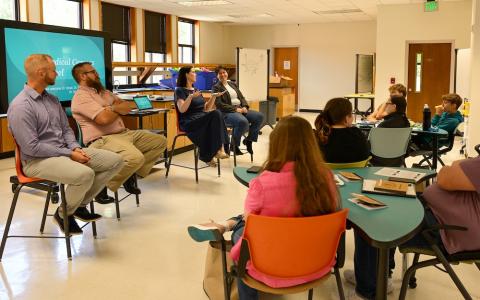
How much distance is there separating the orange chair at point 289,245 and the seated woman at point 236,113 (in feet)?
14.0

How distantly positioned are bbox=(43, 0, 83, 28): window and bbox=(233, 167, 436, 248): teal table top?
780 centimetres

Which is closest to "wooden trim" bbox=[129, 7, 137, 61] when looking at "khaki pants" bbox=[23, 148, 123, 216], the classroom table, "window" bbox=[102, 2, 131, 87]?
"window" bbox=[102, 2, 131, 87]

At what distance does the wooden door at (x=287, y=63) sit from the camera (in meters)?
14.0

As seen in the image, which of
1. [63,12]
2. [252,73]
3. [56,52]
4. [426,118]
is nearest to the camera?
[426,118]

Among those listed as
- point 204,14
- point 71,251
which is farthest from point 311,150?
point 204,14

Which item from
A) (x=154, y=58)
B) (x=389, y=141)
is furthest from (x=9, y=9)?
(x=389, y=141)

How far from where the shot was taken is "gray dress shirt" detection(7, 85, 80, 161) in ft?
9.96

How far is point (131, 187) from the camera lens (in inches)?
166

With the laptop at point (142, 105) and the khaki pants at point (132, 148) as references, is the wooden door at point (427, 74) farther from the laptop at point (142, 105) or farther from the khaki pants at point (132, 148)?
the khaki pants at point (132, 148)

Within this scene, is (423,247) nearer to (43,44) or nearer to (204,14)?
(43,44)

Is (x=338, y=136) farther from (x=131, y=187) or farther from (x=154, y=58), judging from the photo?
(x=154, y=58)

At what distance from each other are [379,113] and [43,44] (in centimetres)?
349

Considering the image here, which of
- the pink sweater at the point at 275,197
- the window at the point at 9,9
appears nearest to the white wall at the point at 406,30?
the window at the point at 9,9

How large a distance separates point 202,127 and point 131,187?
4.16 ft
